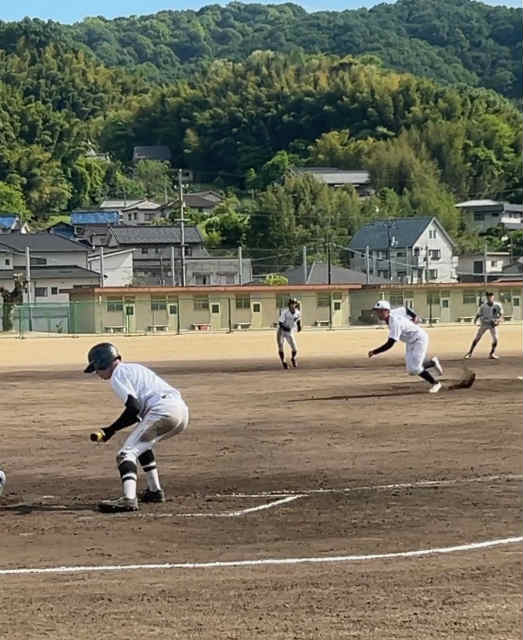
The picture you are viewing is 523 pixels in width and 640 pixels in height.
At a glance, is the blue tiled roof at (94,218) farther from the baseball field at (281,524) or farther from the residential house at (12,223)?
the baseball field at (281,524)

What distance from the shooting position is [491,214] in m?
128

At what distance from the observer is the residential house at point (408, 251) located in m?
102

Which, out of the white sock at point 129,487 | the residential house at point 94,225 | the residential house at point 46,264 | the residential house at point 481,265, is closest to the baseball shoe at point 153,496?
the white sock at point 129,487

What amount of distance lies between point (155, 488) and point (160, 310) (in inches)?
2197

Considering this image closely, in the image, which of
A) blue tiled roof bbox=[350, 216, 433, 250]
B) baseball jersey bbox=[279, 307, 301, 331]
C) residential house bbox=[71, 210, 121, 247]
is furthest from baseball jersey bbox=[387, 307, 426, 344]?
residential house bbox=[71, 210, 121, 247]

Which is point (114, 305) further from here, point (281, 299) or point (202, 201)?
point (202, 201)

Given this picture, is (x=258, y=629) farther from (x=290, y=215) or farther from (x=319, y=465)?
(x=290, y=215)

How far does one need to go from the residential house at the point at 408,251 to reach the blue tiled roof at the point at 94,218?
29701 millimetres

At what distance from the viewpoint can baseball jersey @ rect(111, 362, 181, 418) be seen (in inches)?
400

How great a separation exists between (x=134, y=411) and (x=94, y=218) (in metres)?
118

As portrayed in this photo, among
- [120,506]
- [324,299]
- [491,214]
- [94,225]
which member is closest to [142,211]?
[94,225]

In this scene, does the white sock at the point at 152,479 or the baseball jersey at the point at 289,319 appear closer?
the white sock at the point at 152,479

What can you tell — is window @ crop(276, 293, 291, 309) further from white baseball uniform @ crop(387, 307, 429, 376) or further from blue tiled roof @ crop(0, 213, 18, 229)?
blue tiled roof @ crop(0, 213, 18, 229)

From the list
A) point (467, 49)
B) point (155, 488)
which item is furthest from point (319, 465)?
point (467, 49)
